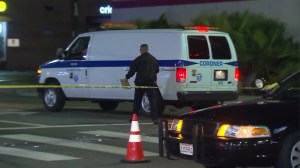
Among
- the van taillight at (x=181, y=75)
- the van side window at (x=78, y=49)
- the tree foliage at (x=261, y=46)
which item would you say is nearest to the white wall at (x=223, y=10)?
the tree foliage at (x=261, y=46)

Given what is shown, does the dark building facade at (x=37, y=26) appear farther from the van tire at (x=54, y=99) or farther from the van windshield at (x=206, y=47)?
the van windshield at (x=206, y=47)

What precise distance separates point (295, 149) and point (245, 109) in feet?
2.52

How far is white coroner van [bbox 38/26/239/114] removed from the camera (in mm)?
15977

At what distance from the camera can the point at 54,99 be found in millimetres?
18234

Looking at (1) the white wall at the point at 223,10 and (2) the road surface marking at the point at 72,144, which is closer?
(2) the road surface marking at the point at 72,144

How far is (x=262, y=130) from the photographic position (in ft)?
26.3

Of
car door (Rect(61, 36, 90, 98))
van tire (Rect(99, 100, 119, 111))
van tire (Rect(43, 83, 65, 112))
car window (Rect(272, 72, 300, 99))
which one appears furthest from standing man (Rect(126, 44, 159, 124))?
car window (Rect(272, 72, 300, 99))

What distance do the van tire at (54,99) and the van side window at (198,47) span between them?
A: 402 cm

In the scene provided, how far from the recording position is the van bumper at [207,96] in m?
15.9

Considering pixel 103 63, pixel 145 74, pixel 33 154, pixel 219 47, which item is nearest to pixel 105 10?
pixel 103 63

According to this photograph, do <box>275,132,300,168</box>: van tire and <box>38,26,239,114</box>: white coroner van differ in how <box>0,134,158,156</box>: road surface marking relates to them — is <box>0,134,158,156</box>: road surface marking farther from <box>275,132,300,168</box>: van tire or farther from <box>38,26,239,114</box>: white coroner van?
<box>38,26,239,114</box>: white coroner van

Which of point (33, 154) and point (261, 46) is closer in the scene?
point (33, 154)

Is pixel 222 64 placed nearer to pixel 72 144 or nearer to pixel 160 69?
pixel 160 69

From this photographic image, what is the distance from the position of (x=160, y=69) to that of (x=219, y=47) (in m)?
1.57
